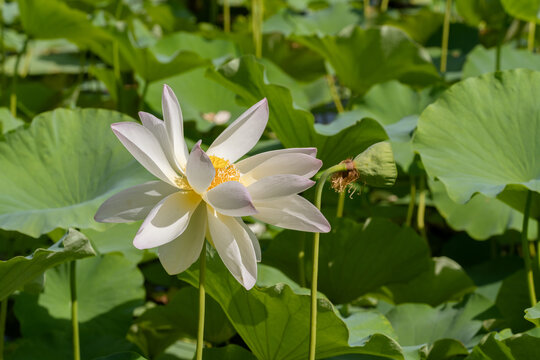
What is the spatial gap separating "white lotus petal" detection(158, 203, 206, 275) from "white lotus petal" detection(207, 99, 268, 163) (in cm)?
8

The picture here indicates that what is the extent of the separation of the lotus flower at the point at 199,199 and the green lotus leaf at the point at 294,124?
46 centimetres

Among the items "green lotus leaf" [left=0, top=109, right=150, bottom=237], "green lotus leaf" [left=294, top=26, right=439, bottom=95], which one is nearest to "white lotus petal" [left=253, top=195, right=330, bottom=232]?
"green lotus leaf" [left=0, top=109, right=150, bottom=237]

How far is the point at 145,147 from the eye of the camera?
666mm

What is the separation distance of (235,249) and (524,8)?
117cm

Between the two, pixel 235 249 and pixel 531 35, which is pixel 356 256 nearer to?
pixel 235 249

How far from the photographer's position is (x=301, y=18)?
8.11 ft

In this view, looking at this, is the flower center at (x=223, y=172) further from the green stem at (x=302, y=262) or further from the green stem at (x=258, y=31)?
the green stem at (x=258, y=31)

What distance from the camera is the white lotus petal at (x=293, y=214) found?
25.5 inches

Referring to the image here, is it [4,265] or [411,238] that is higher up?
[4,265]

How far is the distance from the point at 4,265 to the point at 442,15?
6.51 feet

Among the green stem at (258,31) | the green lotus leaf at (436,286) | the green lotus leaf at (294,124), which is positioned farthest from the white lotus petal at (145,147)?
the green stem at (258,31)

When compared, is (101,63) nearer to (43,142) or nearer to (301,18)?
(301,18)

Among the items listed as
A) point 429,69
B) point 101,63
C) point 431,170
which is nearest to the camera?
point 431,170

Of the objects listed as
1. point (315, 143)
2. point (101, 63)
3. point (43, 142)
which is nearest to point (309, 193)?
point (315, 143)
